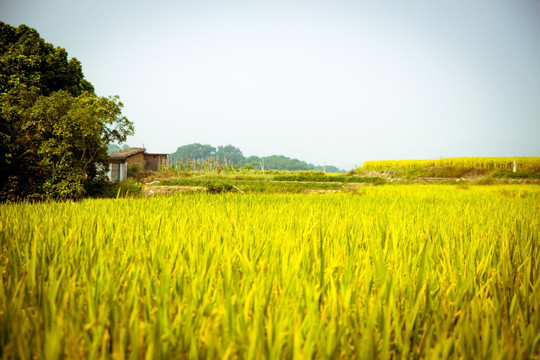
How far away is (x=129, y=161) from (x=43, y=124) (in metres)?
22.3

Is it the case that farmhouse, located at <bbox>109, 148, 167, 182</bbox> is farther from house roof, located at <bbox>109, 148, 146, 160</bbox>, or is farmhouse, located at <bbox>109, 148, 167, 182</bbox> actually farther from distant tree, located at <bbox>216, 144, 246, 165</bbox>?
distant tree, located at <bbox>216, 144, 246, 165</bbox>

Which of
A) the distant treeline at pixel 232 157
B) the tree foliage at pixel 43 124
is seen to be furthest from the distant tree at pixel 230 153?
the tree foliage at pixel 43 124

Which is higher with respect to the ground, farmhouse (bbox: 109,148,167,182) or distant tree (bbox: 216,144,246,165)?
distant tree (bbox: 216,144,246,165)

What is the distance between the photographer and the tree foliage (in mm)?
9562

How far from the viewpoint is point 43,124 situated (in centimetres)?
1157

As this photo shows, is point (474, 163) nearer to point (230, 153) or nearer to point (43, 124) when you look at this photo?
point (43, 124)

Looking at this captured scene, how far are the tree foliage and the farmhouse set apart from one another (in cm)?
1292

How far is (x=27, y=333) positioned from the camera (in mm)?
677

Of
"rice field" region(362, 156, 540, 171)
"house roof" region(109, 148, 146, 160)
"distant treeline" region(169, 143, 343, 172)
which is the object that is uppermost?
"distant treeline" region(169, 143, 343, 172)

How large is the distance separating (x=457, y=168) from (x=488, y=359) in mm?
34345

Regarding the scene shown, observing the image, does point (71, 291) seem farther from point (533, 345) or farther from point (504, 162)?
point (504, 162)

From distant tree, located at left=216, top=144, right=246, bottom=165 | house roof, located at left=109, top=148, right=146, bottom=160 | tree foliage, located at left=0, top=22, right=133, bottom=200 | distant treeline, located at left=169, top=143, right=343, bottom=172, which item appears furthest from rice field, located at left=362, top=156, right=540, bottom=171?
distant tree, located at left=216, top=144, right=246, bottom=165

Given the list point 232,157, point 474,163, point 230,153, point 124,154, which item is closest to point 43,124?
point 124,154

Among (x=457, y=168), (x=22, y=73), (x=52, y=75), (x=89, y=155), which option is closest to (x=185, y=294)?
(x=89, y=155)
